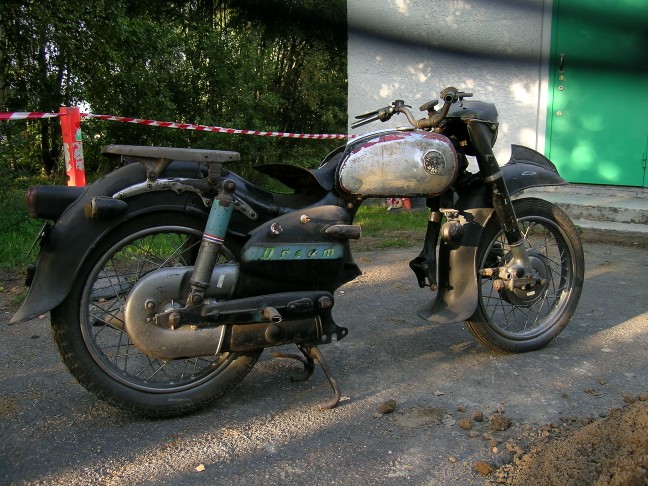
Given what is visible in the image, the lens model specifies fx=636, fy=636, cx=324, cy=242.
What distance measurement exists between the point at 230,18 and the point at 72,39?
837cm

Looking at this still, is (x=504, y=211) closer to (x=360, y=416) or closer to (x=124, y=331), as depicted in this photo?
(x=360, y=416)

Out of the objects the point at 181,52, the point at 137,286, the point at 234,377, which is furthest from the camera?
the point at 181,52

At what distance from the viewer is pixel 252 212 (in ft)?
9.37

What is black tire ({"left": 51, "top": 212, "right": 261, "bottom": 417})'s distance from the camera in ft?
8.48

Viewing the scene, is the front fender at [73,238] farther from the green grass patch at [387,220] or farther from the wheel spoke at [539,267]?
the green grass patch at [387,220]

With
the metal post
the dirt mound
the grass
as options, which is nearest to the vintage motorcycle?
the dirt mound

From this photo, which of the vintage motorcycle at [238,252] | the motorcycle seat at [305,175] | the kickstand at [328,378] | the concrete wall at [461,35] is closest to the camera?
the concrete wall at [461,35]

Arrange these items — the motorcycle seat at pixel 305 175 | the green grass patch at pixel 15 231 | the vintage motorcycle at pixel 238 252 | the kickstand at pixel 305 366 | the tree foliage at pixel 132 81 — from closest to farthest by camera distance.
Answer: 1. the vintage motorcycle at pixel 238 252
2. the motorcycle seat at pixel 305 175
3. the kickstand at pixel 305 366
4. the green grass patch at pixel 15 231
5. the tree foliage at pixel 132 81

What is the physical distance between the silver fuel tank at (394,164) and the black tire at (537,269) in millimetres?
580

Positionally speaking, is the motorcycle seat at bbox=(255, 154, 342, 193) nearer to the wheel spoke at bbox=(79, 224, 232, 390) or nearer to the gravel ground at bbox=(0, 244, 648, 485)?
the wheel spoke at bbox=(79, 224, 232, 390)

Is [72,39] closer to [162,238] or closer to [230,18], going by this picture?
[162,238]

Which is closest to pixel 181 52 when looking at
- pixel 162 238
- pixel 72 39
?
pixel 72 39

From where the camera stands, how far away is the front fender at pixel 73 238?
8.18 ft

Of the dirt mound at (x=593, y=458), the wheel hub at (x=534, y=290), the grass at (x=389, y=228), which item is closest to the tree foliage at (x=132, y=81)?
the grass at (x=389, y=228)
